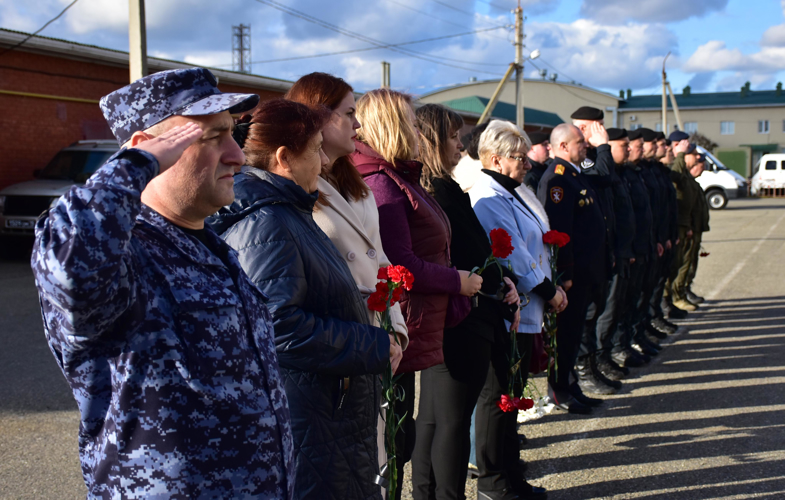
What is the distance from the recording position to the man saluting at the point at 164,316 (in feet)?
3.97

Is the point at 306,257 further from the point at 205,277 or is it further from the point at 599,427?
the point at 599,427

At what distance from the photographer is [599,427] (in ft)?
16.0

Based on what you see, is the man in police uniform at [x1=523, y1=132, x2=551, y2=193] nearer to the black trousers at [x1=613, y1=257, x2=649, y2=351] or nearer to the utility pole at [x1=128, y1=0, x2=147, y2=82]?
the black trousers at [x1=613, y1=257, x2=649, y2=351]

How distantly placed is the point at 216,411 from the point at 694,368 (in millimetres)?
5976

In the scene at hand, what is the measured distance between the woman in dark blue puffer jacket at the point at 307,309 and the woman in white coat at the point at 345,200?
271 mm

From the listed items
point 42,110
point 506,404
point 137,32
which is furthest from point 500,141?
point 42,110

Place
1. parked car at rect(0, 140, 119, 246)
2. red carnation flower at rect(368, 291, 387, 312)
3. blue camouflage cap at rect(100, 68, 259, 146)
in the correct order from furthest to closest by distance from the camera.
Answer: parked car at rect(0, 140, 119, 246), red carnation flower at rect(368, 291, 387, 312), blue camouflage cap at rect(100, 68, 259, 146)

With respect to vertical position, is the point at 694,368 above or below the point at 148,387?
below

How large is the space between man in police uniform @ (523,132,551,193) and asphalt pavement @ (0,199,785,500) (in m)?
1.87

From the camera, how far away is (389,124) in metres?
3.08

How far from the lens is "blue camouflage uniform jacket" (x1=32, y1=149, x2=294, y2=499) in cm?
123

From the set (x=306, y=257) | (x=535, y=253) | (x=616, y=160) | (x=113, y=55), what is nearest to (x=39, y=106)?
(x=113, y=55)

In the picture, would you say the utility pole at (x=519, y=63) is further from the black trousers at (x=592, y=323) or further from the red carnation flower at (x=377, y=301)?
the red carnation flower at (x=377, y=301)

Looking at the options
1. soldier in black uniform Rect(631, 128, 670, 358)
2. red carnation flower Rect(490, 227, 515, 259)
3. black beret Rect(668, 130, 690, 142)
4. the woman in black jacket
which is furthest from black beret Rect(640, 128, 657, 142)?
red carnation flower Rect(490, 227, 515, 259)
